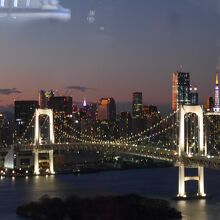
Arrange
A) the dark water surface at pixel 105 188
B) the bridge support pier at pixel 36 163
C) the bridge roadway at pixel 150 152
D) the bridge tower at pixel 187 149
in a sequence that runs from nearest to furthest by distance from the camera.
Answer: the dark water surface at pixel 105 188
the bridge roadway at pixel 150 152
the bridge tower at pixel 187 149
the bridge support pier at pixel 36 163

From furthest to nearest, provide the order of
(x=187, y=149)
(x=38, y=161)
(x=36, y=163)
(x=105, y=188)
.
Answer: (x=38, y=161)
(x=36, y=163)
(x=105, y=188)
(x=187, y=149)

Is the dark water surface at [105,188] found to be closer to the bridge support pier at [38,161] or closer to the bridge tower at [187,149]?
the bridge tower at [187,149]

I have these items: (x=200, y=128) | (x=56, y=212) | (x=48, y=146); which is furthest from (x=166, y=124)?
(x=56, y=212)

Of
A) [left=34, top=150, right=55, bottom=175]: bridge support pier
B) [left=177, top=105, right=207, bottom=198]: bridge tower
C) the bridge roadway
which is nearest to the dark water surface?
[left=177, top=105, right=207, bottom=198]: bridge tower

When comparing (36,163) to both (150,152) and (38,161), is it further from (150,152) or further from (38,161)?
(150,152)

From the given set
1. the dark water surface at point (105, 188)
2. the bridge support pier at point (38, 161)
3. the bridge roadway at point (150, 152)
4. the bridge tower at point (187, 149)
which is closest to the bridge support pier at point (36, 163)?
the bridge support pier at point (38, 161)

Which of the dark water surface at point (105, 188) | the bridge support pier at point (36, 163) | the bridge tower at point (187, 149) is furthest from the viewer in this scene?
the bridge support pier at point (36, 163)

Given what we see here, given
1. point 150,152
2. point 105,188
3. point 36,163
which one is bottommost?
point 105,188

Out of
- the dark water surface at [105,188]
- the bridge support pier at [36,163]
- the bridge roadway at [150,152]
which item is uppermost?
the bridge roadway at [150,152]

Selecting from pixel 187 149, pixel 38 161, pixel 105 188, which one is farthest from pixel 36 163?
pixel 187 149

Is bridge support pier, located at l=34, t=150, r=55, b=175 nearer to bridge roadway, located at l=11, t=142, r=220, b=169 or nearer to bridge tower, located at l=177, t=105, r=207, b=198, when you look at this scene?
bridge roadway, located at l=11, t=142, r=220, b=169
